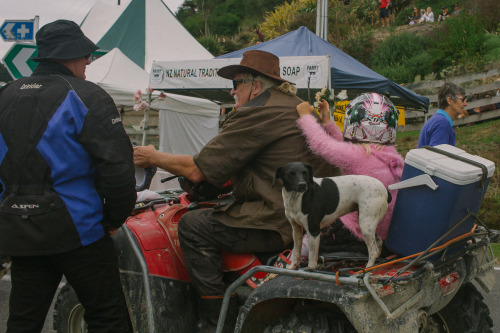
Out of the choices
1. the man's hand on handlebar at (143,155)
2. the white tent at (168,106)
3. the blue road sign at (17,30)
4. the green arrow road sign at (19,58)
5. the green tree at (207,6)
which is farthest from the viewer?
the green tree at (207,6)

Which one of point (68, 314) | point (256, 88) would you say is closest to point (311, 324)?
point (256, 88)

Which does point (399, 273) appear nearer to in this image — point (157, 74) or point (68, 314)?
point (68, 314)

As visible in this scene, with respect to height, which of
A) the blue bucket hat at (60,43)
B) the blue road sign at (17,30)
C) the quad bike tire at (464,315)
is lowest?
the quad bike tire at (464,315)

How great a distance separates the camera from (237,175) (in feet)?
9.98

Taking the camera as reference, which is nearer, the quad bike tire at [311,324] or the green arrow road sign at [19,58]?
the quad bike tire at [311,324]

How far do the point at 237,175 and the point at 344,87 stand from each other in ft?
22.7

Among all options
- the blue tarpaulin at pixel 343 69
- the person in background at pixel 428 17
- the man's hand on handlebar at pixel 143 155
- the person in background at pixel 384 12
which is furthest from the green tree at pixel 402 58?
the man's hand on handlebar at pixel 143 155

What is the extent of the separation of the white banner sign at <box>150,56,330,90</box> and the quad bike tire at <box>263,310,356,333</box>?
602 cm

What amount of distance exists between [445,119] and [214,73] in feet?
17.0

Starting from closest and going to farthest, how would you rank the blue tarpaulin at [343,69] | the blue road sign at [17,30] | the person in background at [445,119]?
the person in background at [445,119]
the blue road sign at [17,30]
the blue tarpaulin at [343,69]

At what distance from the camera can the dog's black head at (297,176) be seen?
238 centimetres

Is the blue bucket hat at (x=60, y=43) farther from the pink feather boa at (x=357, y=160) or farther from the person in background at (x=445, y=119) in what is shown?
the person in background at (x=445, y=119)

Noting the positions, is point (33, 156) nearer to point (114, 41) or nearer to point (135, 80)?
point (135, 80)

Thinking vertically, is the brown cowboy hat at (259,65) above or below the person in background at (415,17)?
below
